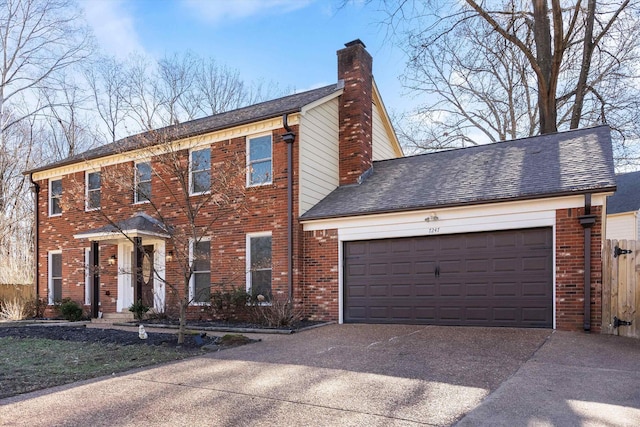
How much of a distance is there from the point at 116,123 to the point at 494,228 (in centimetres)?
2410

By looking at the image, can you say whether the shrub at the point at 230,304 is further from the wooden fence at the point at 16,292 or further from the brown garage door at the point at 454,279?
the wooden fence at the point at 16,292

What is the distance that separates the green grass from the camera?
5917mm

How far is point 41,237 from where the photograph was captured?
1608 centimetres

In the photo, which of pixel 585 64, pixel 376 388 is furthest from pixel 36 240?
→ pixel 585 64

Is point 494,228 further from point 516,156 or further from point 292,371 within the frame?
point 292,371

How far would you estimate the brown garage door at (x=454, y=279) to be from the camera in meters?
9.05

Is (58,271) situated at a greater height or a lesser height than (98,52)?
lesser

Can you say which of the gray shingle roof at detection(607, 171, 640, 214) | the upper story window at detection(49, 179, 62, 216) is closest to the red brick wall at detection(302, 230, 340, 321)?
the upper story window at detection(49, 179, 62, 216)

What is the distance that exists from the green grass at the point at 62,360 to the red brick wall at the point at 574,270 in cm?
661

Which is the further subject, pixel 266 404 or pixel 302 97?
pixel 302 97

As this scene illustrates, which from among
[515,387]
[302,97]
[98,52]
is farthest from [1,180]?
[515,387]

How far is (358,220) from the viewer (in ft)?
35.6

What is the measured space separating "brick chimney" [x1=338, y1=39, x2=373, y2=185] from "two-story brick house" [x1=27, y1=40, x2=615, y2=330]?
0.10 ft

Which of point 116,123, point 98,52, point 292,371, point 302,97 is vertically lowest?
point 292,371
